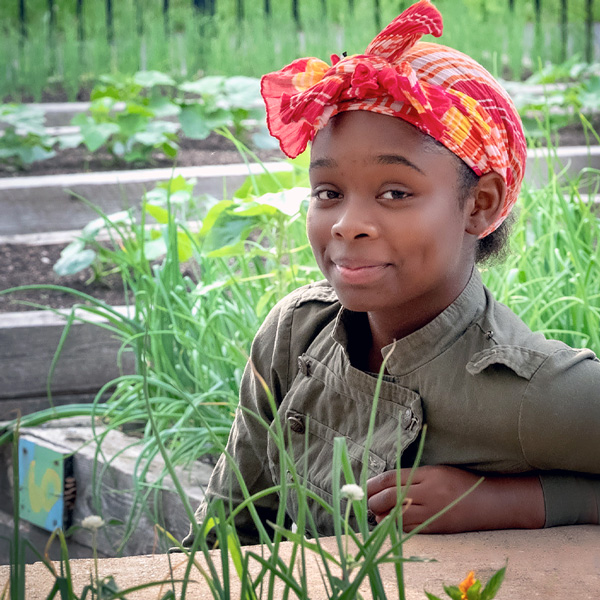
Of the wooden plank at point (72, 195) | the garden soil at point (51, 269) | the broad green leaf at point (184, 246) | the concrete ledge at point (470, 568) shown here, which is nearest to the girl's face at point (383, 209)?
the concrete ledge at point (470, 568)

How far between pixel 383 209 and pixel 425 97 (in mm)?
164

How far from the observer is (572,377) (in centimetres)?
126

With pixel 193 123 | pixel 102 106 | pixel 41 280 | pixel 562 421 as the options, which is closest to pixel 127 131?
pixel 102 106

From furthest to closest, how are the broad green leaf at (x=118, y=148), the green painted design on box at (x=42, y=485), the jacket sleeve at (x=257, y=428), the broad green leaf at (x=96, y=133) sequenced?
the broad green leaf at (x=118, y=148) < the broad green leaf at (x=96, y=133) < the green painted design on box at (x=42, y=485) < the jacket sleeve at (x=257, y=428)

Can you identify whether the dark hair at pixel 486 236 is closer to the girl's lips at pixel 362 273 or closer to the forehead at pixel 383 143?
the forehead at pixel 383 143

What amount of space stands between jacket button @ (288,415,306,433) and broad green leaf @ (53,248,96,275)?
5.28ft

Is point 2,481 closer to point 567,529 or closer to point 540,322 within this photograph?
point 540,322

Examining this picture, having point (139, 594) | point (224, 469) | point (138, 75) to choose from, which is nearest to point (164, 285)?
point (224, 469)

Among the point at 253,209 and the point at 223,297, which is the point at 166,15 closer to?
the point at 223,297

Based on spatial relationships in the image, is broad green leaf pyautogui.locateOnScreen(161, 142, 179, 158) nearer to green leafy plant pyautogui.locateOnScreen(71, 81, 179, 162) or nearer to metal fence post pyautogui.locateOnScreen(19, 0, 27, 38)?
green leafy plant pyautogui.locateOnScreen(71, 81, 179, 162)

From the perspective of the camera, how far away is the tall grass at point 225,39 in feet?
16.4

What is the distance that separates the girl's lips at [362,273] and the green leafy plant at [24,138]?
3.10 meters

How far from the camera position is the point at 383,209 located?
1.24 meters

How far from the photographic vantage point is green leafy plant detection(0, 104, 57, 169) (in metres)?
4.02
